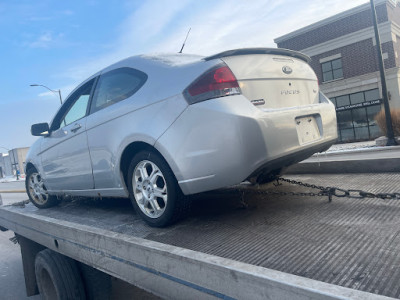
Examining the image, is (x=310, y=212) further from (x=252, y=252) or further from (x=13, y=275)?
(x=13, y=275)

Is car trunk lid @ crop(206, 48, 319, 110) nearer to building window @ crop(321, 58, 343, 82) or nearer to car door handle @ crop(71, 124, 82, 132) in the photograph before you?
car door handle @ crop(71, 124, 82, 132)

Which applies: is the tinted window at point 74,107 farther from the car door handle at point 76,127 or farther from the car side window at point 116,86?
the car side window at point 116,86

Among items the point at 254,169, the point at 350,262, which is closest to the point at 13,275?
the point at 254,169

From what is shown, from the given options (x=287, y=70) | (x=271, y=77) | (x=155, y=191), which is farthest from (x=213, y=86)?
(x=155, y=191)

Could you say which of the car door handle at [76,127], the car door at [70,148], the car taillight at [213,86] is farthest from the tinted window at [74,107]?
the car taillight at [213,86]

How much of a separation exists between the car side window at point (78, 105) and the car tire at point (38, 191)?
3.48ft

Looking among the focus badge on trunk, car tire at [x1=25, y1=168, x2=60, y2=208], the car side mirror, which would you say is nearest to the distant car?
the focus badge on trunk

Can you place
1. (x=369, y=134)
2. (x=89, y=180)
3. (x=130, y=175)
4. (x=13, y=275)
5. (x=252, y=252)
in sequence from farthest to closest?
(x=369, y=134) < (x=13, y=275) < (x=89, y=180) < (x=130, y=175) < (x=252, y=252)

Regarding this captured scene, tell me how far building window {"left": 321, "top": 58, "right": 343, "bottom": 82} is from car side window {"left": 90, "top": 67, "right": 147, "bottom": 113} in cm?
2320

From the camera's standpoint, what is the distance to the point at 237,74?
2570mm

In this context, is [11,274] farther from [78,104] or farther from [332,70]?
[332,70]

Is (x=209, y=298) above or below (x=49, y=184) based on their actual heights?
below

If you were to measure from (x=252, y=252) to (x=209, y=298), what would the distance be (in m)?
0.43

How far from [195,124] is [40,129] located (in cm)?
282
